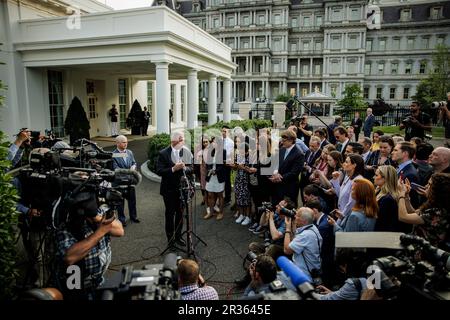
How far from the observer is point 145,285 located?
1835 millimetres

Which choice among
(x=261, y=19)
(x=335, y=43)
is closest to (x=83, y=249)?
(x=335, y=43)

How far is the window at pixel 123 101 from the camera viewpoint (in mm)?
20953

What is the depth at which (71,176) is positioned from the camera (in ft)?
9.35

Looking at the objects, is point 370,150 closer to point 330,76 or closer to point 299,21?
point 330,76

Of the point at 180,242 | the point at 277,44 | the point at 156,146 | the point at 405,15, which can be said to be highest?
the point at 405,15

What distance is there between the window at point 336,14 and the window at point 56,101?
194 feet

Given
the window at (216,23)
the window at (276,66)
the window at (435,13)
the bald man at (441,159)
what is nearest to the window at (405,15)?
the window at (435,13)

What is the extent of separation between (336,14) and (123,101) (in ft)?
180

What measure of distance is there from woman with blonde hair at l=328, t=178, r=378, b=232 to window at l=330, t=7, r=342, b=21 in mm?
66178

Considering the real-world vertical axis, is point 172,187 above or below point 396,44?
below

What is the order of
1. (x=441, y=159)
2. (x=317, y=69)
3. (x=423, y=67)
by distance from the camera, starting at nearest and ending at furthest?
(x=441, y=159), (x=423, y=67), (x=317, y=69)

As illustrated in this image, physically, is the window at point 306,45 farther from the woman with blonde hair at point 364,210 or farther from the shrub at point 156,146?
the woman with blonde hair at point 364,210

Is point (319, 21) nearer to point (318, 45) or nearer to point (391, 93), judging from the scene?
point (318, 45)

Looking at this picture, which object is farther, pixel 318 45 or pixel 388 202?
pixel 318 45
